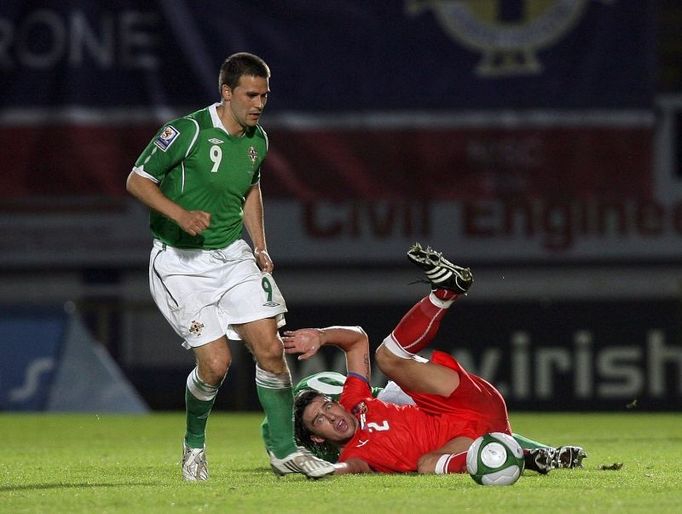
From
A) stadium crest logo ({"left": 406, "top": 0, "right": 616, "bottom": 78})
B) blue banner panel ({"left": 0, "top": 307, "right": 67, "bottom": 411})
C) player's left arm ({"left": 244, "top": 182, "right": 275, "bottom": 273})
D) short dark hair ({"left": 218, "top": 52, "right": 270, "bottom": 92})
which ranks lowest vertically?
blue banner panel ({"left": 0, "top": 307, "right": 67, "bottom": 411})

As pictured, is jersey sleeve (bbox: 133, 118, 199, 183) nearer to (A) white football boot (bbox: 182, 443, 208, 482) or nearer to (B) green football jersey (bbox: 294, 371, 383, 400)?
(A) white football boot (bbox: 182, 443, 208, 482)

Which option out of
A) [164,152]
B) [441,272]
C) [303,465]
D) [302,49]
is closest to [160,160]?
[164,152]

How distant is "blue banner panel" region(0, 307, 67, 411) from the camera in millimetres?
12555

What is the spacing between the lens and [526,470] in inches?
257

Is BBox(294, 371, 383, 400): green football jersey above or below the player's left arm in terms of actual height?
below

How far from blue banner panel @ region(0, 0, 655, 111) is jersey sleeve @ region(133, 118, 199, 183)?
790cm

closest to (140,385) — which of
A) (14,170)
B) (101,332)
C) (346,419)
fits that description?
(101,332)

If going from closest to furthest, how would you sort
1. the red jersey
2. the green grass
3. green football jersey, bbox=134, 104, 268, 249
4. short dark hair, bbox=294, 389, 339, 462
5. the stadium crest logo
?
the green grass → green football jersey, bbox=134, 104, 268, 249 → the red jersey → short dark hair, bbox=294, 389, 339, 462 → the stadium crest logo

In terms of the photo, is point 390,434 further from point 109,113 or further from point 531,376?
point 109,113

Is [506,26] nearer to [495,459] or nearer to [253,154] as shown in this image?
[253,154]

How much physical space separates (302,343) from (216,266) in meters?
0.50

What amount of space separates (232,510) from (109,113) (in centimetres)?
946

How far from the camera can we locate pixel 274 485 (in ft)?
19.5

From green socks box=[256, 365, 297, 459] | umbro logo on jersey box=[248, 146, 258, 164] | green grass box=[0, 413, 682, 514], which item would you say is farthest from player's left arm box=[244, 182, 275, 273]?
green grass box=[0, 413, 682, 514]
